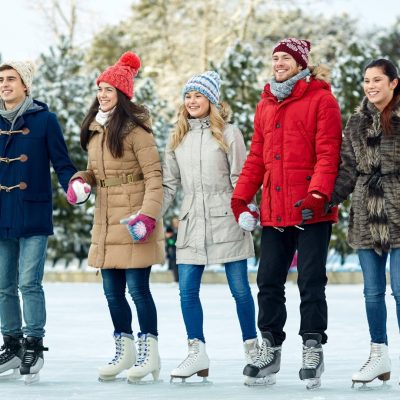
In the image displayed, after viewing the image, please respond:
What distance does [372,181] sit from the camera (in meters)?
6.50

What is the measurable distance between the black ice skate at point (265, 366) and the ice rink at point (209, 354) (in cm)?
9

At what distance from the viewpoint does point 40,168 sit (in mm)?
7168

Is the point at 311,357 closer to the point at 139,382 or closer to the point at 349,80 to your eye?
the point at 139,382

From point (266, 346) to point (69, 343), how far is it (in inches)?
145

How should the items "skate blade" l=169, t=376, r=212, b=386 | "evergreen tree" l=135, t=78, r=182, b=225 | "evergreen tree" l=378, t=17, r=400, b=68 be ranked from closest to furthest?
1. "skate blade" l=169, t=376, r=212, b=386
2. "evergreen tree" l=135, t=78, r=182, b=225
3. "evergreen tree" l=378, t=17, r=400, b=68

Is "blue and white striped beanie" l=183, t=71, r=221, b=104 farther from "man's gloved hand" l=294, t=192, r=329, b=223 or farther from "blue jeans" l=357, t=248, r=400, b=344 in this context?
"blue jeans" l=357, t=248, r=400, b=344

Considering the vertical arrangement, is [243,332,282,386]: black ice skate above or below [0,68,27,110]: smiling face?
below

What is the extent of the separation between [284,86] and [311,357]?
1.53m

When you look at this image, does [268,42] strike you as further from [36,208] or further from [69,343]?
[36,208]

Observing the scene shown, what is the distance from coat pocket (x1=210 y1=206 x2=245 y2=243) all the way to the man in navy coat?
926mm

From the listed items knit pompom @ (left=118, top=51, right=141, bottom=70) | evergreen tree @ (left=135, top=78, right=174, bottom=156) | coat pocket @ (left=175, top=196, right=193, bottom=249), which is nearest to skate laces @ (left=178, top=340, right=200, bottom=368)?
coat pocket @ (left=175, top=196, right=193, bottom=249)

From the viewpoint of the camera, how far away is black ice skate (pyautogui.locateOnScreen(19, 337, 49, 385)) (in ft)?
22.4

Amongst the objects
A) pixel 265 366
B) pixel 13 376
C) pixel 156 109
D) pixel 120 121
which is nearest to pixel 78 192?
pixel 120 121

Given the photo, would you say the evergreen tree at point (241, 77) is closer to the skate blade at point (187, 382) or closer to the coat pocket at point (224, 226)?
the coat pocket at point (224, 226)
